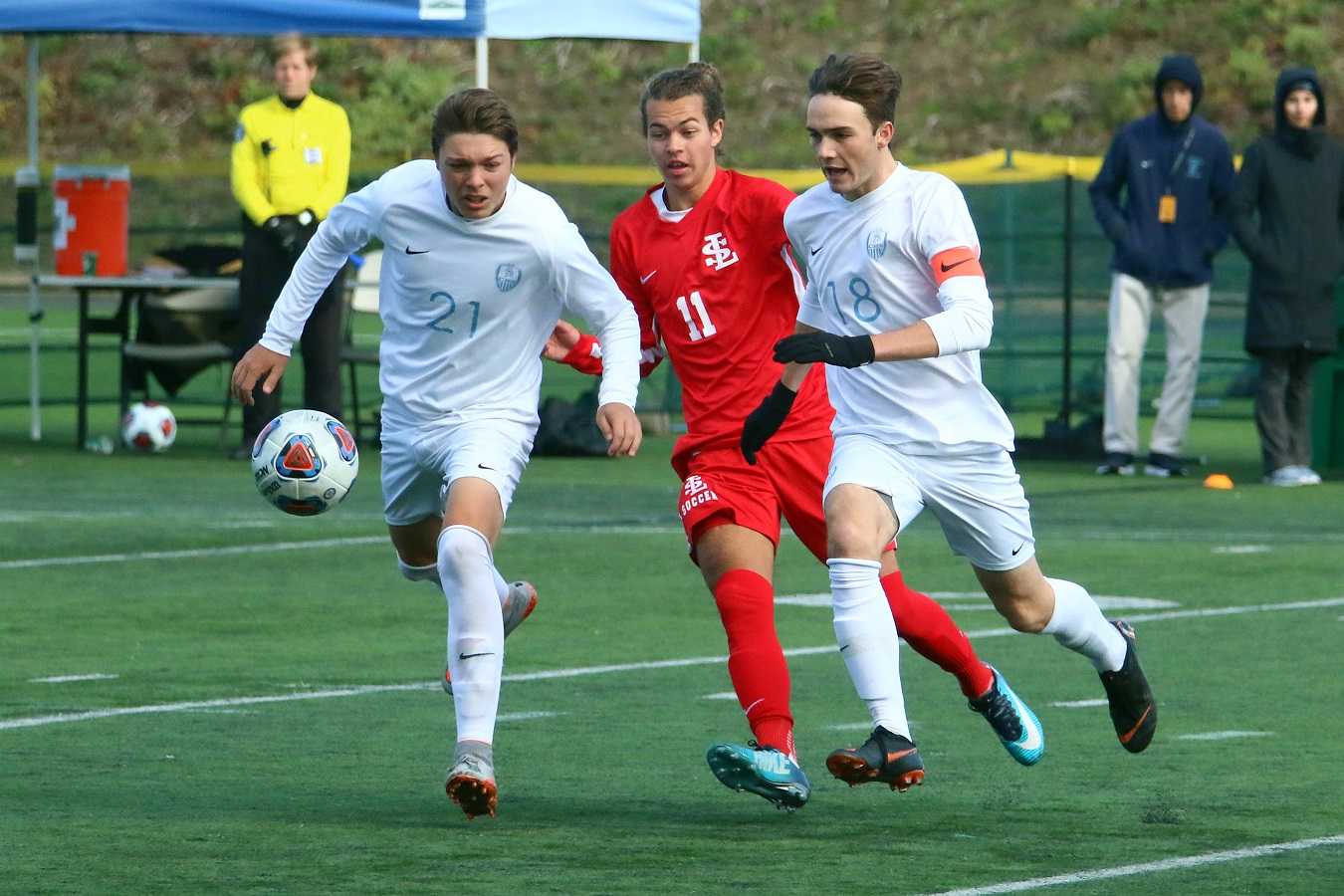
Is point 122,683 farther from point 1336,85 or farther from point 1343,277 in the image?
point 1336,85

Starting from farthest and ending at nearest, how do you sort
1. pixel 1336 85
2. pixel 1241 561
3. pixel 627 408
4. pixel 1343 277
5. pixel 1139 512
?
pixel 1336 85
pixel 1343 277
pixel 1139 512
pixel 1241 561
pixel 627 408

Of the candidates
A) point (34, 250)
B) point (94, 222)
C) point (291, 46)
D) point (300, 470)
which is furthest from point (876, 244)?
point (34, 250)

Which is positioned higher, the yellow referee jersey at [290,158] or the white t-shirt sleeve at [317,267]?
the yellow referee jersey at [290,158]

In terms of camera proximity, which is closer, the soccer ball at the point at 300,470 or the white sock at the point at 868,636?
the white sock at the point at 868,636

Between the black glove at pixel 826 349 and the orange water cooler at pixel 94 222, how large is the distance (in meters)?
12.2

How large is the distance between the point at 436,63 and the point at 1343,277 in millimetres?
32052

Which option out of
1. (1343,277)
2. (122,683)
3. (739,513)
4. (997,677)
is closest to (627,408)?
(739,513)

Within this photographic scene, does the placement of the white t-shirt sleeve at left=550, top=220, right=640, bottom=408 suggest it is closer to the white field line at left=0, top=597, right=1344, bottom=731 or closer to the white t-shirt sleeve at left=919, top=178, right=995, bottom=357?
the white t-shirt sleeve at left=919, top=178, right=995, bottom=357

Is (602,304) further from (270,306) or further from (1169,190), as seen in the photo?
(270,306)

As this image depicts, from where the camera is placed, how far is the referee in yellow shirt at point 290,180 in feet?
53.6

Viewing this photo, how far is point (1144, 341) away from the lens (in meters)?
16.3

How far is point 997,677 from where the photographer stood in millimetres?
7414

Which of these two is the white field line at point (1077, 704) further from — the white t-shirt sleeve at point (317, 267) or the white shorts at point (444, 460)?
the white t-shirt sleeve at point (317, 267)

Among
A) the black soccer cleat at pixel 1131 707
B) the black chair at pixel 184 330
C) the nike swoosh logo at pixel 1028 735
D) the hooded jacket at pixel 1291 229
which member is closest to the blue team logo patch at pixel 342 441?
the nike swoosh logo at pixel 1028 735
